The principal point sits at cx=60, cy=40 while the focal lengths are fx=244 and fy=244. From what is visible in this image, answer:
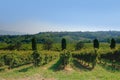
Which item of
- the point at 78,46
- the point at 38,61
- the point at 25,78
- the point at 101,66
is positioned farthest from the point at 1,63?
the point at 78,46

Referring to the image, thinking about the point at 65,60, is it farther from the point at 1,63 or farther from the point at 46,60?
the point at 1,63

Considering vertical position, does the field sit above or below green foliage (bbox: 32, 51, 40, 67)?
below

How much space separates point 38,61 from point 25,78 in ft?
34.6

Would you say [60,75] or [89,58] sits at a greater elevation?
[89,58]

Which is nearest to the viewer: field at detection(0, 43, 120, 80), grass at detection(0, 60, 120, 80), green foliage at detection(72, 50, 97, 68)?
grass at detection(0, 60, 120, 80)

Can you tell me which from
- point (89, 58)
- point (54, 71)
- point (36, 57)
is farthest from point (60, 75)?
point (89, 58)

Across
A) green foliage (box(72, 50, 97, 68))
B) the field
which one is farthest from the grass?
green foliage (box(72, 50, 97, 68))

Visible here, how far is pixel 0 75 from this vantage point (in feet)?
110

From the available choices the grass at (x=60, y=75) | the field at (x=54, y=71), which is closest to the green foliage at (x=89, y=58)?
the field at (x=54, y=71)

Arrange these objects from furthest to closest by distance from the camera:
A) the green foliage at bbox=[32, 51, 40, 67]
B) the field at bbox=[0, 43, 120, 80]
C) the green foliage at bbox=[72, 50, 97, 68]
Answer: the green foliage at bbox=[32, 51, 40, 67] < the green foliage at bbox=[72, 50, 97, 68] < the field at bbox=[0, 43, 120, 80]

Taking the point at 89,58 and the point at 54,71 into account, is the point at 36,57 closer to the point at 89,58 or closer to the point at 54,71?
the point at 54,71

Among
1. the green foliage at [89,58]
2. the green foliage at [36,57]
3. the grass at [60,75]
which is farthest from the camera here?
the green foliage at [36,57]

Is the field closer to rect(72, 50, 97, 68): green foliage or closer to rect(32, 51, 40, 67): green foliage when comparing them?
rect(72, 50, 97, 68): green foliage

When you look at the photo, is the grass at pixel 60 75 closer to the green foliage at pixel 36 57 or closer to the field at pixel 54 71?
the field at pixel 54 71
